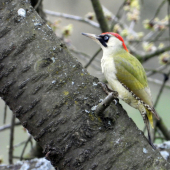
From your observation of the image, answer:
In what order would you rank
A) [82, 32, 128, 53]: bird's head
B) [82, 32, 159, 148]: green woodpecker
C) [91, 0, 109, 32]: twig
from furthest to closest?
[91, 0, 109, 32]: twig, [82, 32, 128, 53]: bird's head, [82, 32, 159, 148]: green woodpecker

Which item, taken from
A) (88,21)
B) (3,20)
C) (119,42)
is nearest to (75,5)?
(88,21)

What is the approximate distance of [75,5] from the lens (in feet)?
25.1

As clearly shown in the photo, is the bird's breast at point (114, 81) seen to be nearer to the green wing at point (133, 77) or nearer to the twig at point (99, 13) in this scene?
the green wing at point (133, 77)

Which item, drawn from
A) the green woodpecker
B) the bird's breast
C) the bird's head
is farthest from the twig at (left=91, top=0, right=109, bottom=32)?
the bird's breast

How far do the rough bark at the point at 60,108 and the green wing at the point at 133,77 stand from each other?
2.70 ft

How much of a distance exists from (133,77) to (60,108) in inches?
42.6

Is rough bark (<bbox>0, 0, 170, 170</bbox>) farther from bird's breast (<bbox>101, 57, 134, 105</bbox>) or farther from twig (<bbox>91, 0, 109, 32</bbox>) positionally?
twig (<bbox>91, 0, 109, 32</bbox>)

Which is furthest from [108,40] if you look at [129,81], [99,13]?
[129,81]

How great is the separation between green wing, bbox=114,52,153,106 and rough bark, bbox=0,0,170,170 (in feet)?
2.70

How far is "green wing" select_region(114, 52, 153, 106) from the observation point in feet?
7.25

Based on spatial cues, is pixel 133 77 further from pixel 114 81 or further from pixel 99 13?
pixel 99 13

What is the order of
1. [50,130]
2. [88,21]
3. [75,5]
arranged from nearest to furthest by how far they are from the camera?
1. [50,130]
2. [88,21]
3. [75,5]

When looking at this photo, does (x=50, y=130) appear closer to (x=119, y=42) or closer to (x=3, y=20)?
(x=3, y=20)

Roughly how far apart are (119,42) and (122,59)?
0.30 meters
